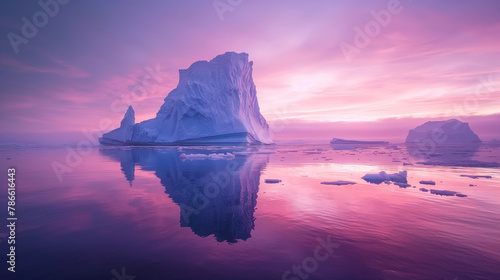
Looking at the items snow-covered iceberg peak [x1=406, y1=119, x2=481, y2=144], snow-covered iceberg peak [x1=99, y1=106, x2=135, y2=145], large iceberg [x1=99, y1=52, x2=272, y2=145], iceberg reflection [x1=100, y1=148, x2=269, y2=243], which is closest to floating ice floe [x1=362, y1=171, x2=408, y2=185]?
iceberg reflection [x1=100, y1=148, x2=269, y2=243]

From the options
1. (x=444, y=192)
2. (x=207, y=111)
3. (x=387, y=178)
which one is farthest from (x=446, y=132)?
(x=444, y=192)

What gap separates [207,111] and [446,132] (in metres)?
65.1

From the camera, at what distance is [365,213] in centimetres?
611

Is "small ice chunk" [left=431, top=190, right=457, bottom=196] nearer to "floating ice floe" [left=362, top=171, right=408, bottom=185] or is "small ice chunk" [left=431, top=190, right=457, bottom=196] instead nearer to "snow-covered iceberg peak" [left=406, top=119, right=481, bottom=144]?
"floating ice floe" [left=362, top=171, right=408, bottom=185]

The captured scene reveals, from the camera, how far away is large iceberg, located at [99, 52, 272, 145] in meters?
37.8

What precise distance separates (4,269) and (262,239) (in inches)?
164

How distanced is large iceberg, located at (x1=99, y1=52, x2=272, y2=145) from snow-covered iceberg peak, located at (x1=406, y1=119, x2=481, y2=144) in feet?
172

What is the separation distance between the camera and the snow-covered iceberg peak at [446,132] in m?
59.0

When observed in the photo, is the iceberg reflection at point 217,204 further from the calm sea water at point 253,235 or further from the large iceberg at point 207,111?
the large iceberg at point 207,111

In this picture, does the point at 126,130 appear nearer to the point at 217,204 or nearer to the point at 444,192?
the point at 217,204

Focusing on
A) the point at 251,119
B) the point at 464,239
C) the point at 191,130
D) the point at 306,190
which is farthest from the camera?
the point at 251,119

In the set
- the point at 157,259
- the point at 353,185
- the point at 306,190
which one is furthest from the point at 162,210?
the point at 353,185

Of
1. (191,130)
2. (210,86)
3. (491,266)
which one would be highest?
(210,86)

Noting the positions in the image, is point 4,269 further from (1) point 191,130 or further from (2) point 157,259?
(1) point 191,130
